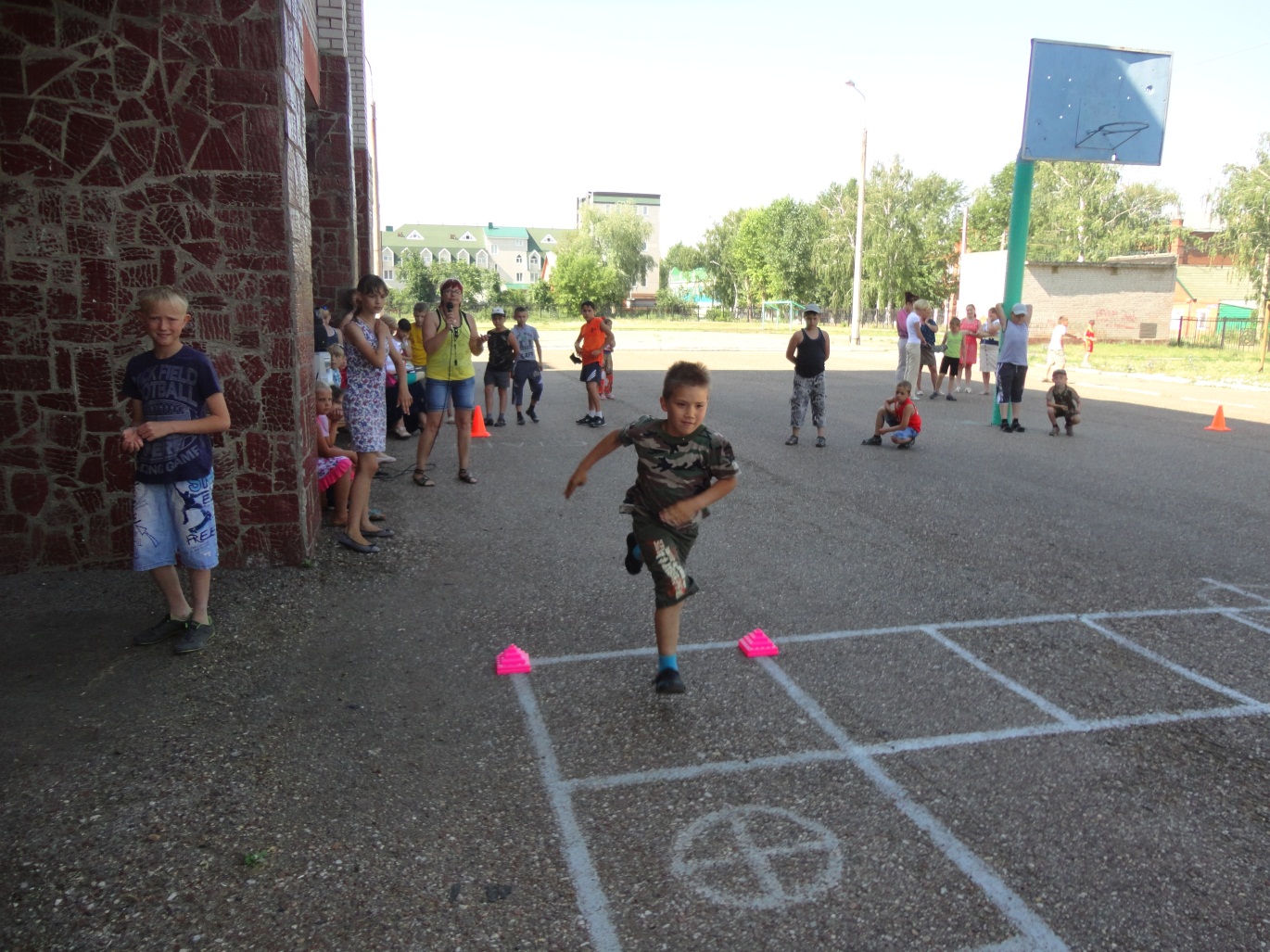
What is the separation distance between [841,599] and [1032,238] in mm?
74133

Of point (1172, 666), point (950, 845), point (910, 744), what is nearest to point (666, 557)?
point (910, 744)

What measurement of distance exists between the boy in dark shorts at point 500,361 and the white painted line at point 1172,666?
9.71 metres

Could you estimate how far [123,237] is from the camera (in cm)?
600

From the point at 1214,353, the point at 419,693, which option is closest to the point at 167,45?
the point at 419,693

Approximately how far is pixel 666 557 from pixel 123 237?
428cm

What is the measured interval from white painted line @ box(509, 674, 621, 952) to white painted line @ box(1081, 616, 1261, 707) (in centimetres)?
329

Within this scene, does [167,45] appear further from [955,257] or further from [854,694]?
[955,257]

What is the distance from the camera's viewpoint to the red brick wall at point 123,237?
19.2ft

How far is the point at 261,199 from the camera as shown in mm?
6098

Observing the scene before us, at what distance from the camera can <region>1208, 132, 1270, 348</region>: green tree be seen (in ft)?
137

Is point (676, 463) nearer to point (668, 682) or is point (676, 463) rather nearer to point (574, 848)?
point (668, 682)

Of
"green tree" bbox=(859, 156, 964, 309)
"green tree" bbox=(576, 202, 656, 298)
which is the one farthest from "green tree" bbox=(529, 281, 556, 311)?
"green tree" bbox=(859, 156, 964, 309)

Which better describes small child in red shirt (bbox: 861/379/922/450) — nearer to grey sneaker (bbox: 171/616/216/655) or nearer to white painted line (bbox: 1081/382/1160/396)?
grey sneaker (bbox: 171/616/216/655)

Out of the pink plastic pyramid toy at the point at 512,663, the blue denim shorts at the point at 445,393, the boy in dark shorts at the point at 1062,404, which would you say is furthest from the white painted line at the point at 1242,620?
the boy in dark shorts at the point at 1062,404
